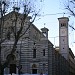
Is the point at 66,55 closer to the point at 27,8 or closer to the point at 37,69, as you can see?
the point at 37,69

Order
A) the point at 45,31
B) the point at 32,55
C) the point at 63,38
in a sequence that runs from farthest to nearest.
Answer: the point at 63,38 < the point at 45,31 < the point at 32,55

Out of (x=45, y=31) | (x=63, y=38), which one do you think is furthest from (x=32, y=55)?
(x=63, y=38)

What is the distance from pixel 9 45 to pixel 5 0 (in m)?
34.0

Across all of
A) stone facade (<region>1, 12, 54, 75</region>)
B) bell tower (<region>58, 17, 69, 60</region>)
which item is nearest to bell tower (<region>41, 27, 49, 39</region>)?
stone facade (<region>1, 12, 54, 75</region>)

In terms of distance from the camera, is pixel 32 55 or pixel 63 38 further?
pixel 63 38

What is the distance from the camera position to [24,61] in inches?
2266

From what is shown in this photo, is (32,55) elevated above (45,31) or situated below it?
below

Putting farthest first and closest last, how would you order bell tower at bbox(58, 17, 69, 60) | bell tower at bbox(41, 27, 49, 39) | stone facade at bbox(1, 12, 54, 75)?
bell tower at bbox(58, 17, 69, 60)
bell tower at bbox(41, 27, 49, 39)
stone facade at bbox(1, 12, 54, 75)

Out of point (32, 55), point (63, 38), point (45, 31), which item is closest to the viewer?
point (32, 55)

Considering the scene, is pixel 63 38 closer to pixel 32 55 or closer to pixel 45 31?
pixel 45 31

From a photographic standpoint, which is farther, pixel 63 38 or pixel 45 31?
pixel 63 38

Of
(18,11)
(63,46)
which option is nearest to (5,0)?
(18,11)

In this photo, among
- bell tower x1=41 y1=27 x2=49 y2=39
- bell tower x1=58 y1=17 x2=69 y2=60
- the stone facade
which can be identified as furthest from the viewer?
bell tower x1=58 y1=17 x2=69 y2=60

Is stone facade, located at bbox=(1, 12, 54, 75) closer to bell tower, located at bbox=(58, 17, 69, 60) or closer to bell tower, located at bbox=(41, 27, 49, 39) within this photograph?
bell tower, located at bbox=(41, 27, 49, 39)
